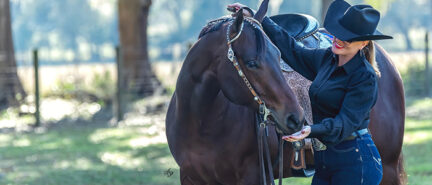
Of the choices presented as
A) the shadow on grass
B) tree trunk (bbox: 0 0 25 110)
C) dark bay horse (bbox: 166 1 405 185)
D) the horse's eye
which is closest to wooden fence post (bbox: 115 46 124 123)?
the shadow on grass

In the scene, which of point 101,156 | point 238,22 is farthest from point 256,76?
point 101,156

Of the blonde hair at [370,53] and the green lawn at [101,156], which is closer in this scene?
the blonde hair at [370,53]

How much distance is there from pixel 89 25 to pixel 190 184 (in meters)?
57.7

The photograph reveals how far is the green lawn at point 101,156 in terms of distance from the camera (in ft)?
23.8

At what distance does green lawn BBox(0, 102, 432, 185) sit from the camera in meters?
7.24

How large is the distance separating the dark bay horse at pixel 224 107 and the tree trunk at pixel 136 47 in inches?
387

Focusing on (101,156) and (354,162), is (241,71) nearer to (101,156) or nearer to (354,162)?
(354,162)

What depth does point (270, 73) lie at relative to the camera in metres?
3.16

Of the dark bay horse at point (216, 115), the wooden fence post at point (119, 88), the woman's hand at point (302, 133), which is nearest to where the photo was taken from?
the woman's hand at point (302, 133)

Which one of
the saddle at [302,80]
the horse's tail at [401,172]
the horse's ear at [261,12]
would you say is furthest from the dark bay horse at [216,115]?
the horse's tail at [401,172]

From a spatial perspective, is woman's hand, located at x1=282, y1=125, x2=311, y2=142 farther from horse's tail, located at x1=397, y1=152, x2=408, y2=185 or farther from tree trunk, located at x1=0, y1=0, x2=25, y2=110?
tree trunk, located at x1=0, y1=0, x2=25, y2=110

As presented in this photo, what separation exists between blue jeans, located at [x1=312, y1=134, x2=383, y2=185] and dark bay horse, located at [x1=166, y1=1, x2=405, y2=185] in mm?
347

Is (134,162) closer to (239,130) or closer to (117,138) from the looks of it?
(117,138)

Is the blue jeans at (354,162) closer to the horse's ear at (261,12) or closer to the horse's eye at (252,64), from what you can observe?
the horse's eye at (252,64)
